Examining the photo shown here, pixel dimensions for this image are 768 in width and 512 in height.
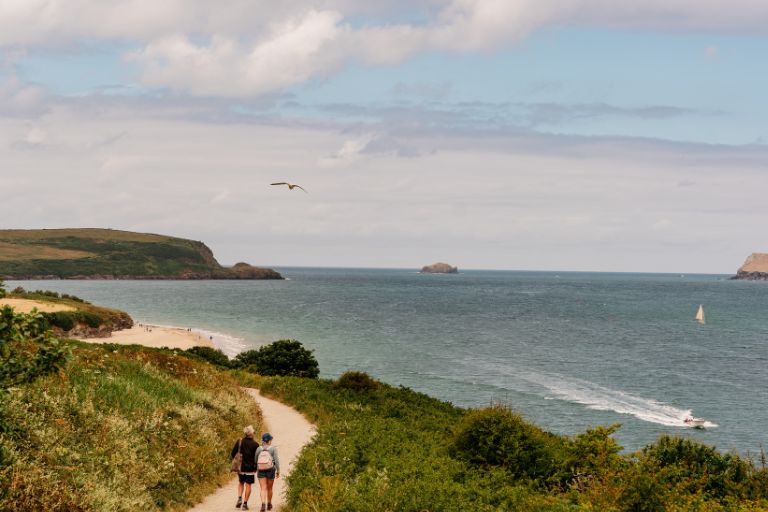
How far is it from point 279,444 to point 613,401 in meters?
40.3

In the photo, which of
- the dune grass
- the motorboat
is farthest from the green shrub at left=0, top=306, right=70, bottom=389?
the motorboat

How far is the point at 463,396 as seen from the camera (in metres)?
55.7

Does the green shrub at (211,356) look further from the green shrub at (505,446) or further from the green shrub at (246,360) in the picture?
the green shrub at (505,446)

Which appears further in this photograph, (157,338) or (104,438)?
(157,338)

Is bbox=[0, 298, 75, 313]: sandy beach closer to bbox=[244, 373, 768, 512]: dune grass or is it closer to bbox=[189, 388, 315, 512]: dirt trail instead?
bbox=[189, 388, 315, 512]: dirt trail

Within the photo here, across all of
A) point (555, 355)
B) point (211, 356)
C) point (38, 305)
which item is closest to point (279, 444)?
point (211, 356)

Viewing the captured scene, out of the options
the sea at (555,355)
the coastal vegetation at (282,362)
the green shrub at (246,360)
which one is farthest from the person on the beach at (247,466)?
the green shrub at (246,360)

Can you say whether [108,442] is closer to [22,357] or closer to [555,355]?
[22,357]

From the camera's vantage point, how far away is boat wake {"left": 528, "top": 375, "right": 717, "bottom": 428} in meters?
50.2

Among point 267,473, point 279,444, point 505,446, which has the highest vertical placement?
point 505,446

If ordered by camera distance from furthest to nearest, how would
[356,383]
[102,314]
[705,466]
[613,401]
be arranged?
[102,314] → [613,401] → [356,383] → [705,466]

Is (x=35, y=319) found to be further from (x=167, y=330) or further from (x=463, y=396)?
(x=167, y=330)

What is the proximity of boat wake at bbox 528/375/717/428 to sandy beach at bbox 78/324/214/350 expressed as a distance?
136ft

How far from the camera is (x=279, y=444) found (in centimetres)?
2388
